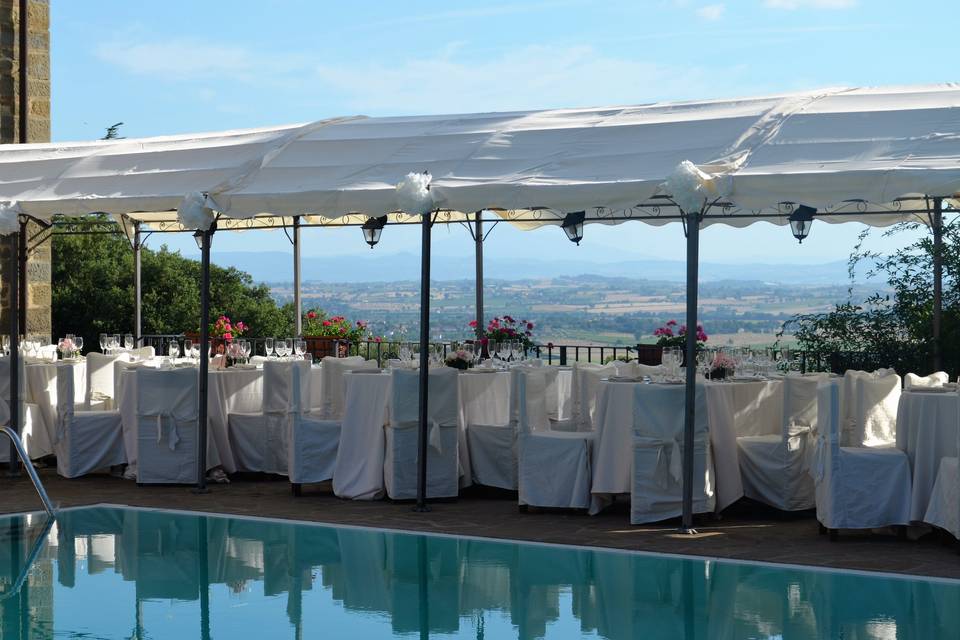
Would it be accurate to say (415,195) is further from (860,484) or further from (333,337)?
(333,337)

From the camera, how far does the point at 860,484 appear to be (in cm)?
725

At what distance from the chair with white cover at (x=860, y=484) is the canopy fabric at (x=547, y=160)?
4.61 feet

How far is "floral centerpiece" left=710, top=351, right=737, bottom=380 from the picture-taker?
27.9 feet

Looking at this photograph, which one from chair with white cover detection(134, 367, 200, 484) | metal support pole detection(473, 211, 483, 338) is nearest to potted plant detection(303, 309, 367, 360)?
metal support pole detection(473, 211, 483, 338)

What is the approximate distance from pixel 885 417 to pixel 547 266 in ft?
326

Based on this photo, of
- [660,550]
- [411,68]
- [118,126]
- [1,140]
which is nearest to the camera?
[660,550]

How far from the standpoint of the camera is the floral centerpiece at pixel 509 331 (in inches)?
496

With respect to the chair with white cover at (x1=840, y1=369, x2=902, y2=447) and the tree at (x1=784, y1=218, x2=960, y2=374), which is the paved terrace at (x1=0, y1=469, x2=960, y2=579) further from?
the tree at (x1=784, y1=218, x2=960, y2=374)

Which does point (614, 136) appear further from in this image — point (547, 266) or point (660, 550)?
point (547, 266)

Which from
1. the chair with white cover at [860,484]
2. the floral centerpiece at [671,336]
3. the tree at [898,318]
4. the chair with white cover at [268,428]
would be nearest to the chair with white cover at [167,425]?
the chair with white cover at [268,428]

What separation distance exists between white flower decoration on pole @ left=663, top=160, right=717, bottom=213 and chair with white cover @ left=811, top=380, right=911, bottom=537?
Answer: 4.60 feet

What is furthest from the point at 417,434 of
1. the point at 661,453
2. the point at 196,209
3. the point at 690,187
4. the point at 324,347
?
the point at 324,347

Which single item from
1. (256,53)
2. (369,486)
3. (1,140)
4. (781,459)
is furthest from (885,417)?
(256,53)

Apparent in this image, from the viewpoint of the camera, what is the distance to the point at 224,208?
905 cm
